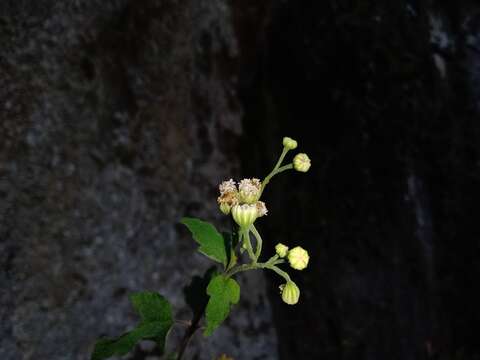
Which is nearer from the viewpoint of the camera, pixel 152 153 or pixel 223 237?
pixel 223 237

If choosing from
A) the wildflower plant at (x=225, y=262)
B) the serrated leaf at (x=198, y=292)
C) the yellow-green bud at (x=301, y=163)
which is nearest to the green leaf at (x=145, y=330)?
the wildflower plant at (x=225, y=262)

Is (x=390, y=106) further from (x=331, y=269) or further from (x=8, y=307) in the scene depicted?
(x=8, y=307)

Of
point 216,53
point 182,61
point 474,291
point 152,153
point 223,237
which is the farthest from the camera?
point 216,53

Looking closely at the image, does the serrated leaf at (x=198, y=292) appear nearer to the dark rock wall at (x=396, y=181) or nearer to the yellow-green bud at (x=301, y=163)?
the yellow-green bud at (x=301, y=163)

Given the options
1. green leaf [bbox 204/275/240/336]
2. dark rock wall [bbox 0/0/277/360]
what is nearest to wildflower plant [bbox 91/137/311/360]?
green leaf [bbox 204/275/240/336]

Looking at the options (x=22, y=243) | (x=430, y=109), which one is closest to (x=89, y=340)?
(x=22, y=243)

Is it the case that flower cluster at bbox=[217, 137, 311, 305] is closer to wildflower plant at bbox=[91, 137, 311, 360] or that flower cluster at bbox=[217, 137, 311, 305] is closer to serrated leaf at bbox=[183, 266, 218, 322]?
wildflower plant at bbox=[91, 137, 311, 360]

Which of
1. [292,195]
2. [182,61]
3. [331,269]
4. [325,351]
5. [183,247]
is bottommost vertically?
[325,351]

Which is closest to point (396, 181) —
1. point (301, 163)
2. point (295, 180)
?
point (295, 180)
